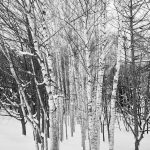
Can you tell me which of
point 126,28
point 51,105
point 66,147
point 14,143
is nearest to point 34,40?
point 51,105

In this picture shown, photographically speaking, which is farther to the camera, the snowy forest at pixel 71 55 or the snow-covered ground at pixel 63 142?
the snow-covered ground at pixel 63 142

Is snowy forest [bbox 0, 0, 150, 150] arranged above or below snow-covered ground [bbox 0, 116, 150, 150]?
above

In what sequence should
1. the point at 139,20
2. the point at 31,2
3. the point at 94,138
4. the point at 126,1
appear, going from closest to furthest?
the point at 31,2 < the point at 94,138 < the point at 139,20 < the point at 126,1

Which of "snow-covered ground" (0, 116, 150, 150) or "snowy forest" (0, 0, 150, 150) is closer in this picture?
"snowy forest" (0, 0, 150, 150)

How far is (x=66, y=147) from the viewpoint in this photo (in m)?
11.9

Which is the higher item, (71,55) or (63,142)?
(71,55)

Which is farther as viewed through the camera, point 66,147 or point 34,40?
point 66,147

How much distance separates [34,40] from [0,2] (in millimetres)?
840

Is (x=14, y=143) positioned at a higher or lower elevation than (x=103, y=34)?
lower

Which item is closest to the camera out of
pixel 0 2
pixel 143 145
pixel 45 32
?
pixel 0 2

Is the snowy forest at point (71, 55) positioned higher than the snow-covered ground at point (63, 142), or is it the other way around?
the snowy forest at point (71, 55)

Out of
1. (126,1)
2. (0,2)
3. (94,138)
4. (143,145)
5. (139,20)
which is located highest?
(126,1)

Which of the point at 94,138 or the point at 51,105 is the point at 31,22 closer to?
the point at 51,105

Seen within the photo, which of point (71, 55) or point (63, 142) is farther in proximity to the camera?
point (63, 142)
